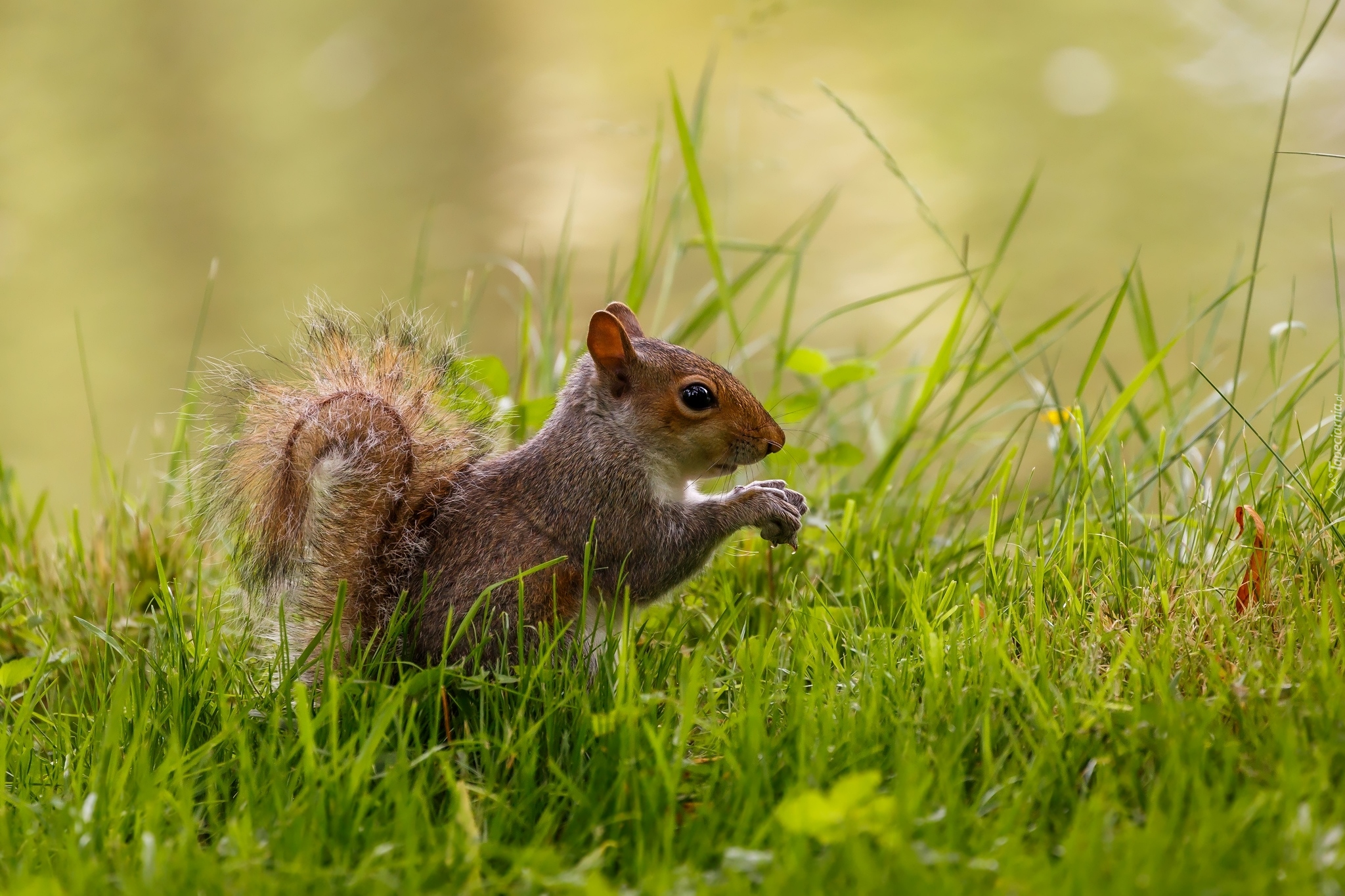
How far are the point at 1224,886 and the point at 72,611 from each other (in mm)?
2460

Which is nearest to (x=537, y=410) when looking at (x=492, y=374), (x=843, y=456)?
(x=492, y=374)

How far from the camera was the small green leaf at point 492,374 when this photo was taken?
9.28 feet

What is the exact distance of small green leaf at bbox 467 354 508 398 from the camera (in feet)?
9.28

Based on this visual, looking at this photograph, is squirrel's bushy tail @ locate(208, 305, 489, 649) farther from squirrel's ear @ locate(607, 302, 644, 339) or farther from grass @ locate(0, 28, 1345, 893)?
squirrel's ear @ locate(607, 302, 644, 339)

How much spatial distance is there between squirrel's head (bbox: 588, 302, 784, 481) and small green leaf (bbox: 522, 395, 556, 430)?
1.64 ft

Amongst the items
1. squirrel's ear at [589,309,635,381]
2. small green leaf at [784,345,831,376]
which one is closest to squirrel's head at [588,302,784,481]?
squirrel's ear at [589,309,635,381]

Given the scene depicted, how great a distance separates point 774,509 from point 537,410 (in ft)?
2.73

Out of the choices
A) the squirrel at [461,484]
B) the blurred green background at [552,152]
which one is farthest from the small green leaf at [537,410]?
the blurred green background at [552,152]

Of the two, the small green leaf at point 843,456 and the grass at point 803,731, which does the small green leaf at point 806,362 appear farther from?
the grass at point 803,731

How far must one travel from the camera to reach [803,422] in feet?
11.7

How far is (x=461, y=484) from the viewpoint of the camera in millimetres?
2254

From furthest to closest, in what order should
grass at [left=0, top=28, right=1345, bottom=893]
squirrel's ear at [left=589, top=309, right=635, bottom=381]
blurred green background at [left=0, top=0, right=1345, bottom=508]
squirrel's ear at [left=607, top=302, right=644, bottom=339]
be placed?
blurred green background at [left=0, top=0, right=1345, bottom=508]
squirrel's ear at [left=607, top=302, right=644, bottom=339]
squirrel's ear at [left=589, top=309, right=635, bottom=381]
grass at [left=0, top=28, right=1345, bottom=893]

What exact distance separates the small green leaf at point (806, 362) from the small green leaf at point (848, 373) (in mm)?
34

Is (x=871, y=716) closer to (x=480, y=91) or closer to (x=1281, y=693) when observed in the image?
(x=1281, y=693)
